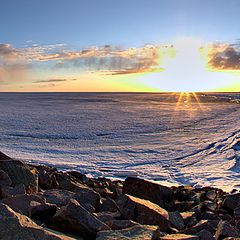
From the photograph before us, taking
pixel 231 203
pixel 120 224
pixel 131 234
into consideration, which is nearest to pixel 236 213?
pixel 231 203

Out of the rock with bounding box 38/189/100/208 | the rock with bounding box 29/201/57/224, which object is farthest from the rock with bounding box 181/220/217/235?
the rock with bounding box 29/201/57/224

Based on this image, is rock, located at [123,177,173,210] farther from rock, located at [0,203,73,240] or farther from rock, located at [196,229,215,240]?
rock, located at [0,203,73,240]

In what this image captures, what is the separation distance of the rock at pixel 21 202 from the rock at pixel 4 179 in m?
0.87

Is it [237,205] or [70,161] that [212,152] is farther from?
[237,205]

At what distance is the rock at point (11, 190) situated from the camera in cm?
468

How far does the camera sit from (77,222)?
3773mm

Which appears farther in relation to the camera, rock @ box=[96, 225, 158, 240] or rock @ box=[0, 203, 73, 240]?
rock @ box=[96, 225, 158, 240]

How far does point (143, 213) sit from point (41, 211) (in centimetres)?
126

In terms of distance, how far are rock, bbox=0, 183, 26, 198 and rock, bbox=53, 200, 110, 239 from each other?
3.38 feet

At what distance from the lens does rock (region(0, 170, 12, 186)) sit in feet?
16.7

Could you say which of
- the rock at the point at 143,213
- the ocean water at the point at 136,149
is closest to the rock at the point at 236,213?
the rock at the point at 143,213

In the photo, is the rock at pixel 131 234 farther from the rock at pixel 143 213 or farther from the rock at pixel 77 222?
the rock at pixel 143 213

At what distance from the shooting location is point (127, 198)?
4.76 meters

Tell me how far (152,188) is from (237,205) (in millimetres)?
1547
